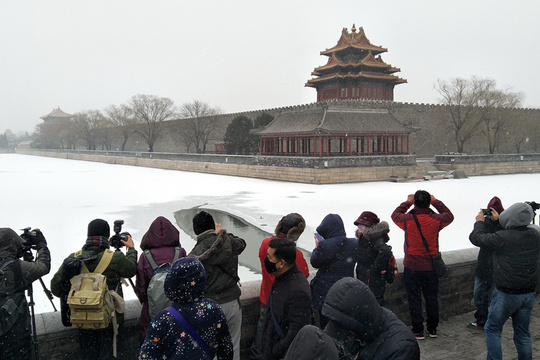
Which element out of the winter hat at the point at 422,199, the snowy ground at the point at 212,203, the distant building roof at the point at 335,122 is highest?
the distant building roof at the point at 335,122

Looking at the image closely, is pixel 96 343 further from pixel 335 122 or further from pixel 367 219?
pixel 335 122

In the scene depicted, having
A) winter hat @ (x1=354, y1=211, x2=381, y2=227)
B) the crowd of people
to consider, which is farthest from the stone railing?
winter hat @ (x1=354, y1=211, x2=381, y2=227)

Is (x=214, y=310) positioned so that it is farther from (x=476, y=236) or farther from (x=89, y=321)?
(x=476, y=236)

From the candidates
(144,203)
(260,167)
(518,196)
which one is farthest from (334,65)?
(144,203)

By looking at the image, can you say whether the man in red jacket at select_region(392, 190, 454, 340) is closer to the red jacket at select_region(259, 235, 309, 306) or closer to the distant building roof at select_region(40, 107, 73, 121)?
the red jacket at select_region(259, 235, 309, 306)

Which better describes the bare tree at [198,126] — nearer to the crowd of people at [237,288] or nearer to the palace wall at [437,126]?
the palace wall at [437,126]

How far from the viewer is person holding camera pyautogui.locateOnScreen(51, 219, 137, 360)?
2.67 m

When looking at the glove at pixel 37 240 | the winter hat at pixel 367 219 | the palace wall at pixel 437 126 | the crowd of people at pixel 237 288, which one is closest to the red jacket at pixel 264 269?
the crowd of people at pixel 237 288

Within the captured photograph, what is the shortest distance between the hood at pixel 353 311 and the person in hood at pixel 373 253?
168 cm

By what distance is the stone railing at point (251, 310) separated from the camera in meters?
2.80

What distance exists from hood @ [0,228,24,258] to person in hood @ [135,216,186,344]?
0.76 m

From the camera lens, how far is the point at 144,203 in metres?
15.2

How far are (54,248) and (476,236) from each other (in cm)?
794

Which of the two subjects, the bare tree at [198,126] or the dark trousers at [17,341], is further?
the bare tree at [198,126]
